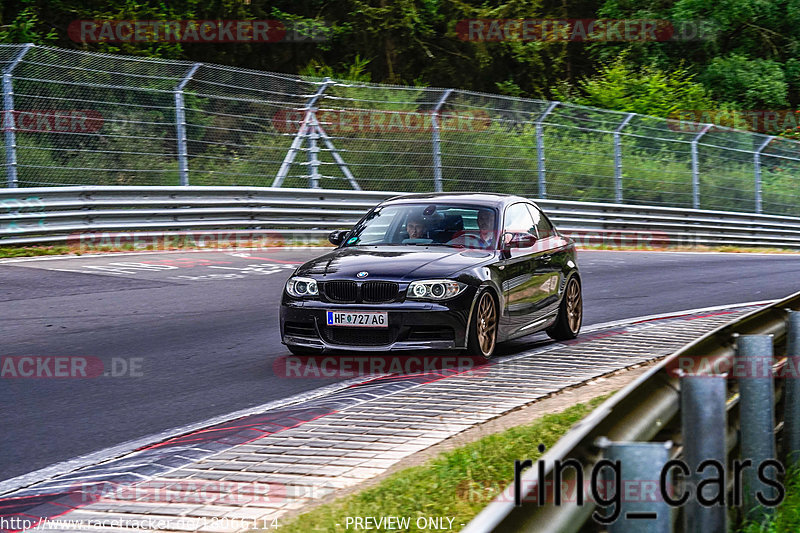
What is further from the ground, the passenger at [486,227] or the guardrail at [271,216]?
the passenger at [486,227]

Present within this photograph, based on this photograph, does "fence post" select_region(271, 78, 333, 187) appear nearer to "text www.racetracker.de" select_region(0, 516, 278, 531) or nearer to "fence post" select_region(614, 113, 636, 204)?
"fence post" select_region(614, 113, 636, 204)

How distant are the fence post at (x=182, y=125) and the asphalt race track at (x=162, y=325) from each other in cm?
196

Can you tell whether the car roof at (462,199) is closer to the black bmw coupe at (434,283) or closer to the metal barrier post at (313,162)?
the black bmw coupe at (434,283)

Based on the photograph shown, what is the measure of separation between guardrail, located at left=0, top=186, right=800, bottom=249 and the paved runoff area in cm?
880

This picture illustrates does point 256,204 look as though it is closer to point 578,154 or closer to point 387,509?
point 578,154

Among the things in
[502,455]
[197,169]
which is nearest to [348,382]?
[502,455]

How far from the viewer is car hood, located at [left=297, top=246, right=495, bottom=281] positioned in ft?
30.0

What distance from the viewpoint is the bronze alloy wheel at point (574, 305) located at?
1112 centimetres

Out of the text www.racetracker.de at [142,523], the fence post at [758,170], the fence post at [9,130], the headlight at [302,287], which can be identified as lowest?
the fence post at [758,170]

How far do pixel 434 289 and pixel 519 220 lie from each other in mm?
1967

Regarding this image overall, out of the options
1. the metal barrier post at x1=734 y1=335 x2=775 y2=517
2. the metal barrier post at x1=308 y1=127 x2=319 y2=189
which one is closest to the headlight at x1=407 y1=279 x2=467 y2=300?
the metal barrier post at x1=734 y1=335 x2=775 y2=517

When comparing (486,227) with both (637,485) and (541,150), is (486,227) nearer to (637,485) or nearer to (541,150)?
(637,485)

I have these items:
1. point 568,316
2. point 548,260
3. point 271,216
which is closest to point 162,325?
point 548,260

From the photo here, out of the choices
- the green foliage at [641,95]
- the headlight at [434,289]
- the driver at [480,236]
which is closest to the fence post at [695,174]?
the green foliage at [641,95]
